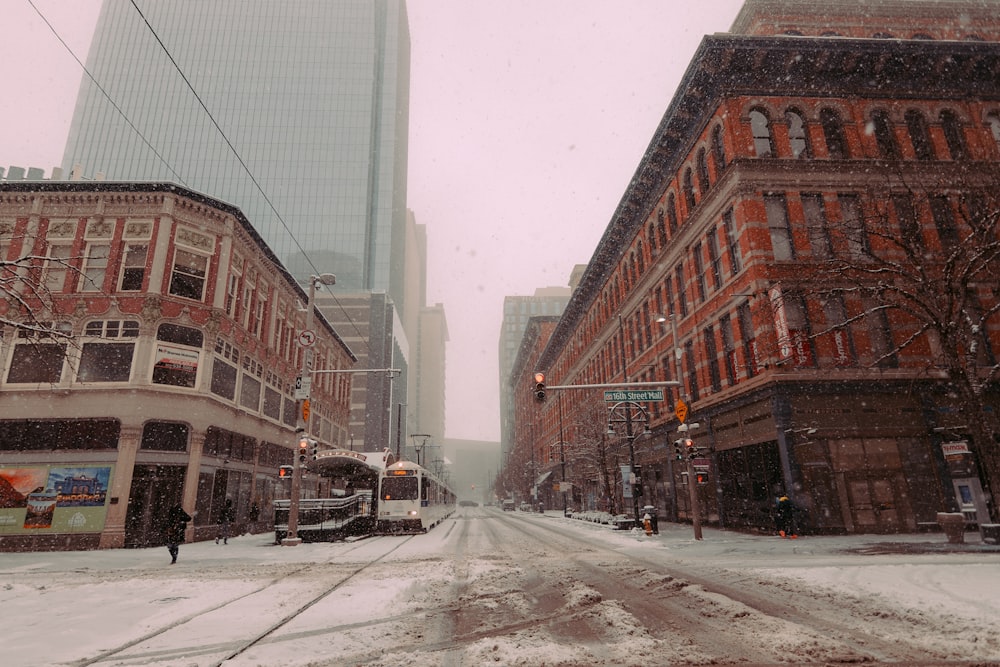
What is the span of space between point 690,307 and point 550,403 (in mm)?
42649

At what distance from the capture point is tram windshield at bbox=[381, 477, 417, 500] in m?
28.0

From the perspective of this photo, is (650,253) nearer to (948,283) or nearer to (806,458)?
(806,458)

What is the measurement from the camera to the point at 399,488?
28.0m

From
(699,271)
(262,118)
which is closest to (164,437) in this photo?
(699,271)

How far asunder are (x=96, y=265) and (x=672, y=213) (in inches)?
1135

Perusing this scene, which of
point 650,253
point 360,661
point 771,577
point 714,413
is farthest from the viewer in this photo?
point 650,253

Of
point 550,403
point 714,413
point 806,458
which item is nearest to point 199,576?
point 806,458

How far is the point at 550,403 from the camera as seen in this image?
2707 inches

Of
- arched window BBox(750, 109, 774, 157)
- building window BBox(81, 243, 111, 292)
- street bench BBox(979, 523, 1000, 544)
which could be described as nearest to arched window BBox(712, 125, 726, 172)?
arched window BBox(750, 109, 774, 157)

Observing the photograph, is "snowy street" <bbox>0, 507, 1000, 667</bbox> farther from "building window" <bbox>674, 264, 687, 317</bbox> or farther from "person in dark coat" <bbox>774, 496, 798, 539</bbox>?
"building window" <bbox>674, 264, 687, 317</bbox>

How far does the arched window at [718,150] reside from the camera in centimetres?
2389

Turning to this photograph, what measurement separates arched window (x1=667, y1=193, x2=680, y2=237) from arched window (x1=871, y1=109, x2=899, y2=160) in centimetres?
926

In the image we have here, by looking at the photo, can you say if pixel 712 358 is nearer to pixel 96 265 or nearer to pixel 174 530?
pixel 174 530

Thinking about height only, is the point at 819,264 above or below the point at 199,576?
above
